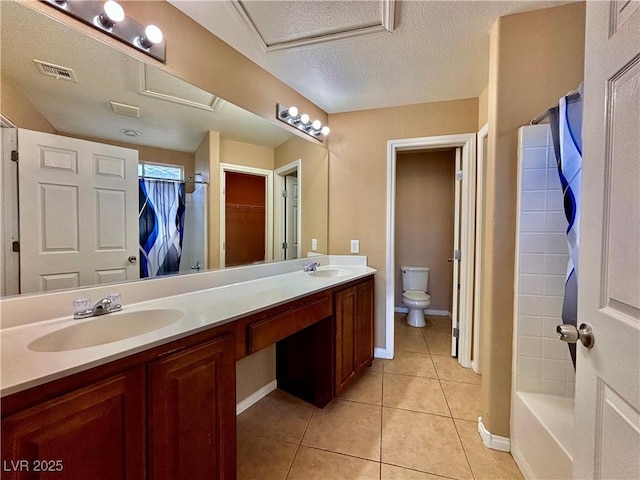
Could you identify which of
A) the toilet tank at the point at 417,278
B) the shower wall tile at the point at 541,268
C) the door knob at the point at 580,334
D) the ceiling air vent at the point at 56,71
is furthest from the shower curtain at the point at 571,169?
the toilet tank at the point at 417,278

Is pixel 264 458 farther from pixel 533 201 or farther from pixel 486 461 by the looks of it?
pixel 533 201

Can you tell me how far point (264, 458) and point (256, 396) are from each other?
0.54 metres

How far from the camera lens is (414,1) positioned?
1.40 meters

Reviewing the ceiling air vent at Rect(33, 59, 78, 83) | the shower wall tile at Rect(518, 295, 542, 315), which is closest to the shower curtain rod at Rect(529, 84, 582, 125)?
the shower wall tile at Rect(518, 295, 542, 315)

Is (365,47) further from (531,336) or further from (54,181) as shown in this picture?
(531,336)

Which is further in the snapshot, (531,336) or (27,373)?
(531,336)

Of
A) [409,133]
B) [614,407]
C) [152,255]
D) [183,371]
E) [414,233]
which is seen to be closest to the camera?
[614,407]

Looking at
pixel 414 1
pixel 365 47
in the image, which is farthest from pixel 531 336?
pixel 365 47

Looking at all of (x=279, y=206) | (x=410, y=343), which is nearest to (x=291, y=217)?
(x=279, y=206)

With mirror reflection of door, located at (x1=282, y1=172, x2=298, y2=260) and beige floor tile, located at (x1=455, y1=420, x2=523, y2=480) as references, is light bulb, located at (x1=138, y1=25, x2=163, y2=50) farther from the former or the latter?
beige floor tile, located at (x1=455, y1=420, x2=523, y2=480)

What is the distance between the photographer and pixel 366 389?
213 cm

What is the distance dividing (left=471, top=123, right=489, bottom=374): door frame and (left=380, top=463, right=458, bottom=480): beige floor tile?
4.14ft

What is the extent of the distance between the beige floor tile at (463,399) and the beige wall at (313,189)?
157 cm

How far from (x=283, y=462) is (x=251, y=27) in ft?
7.96
